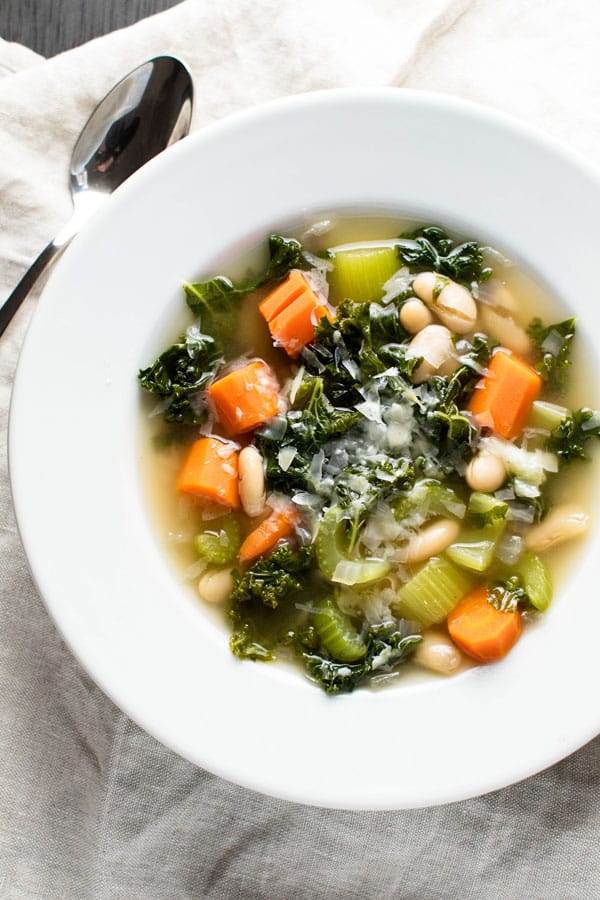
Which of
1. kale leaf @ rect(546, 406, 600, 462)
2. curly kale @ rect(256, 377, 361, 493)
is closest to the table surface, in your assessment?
curly kale @ rect(256, 377, 361, 493)

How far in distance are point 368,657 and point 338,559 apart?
1.07ft

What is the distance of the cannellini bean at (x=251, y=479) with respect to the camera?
113 inches

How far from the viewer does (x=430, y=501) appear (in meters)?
Result: 2.95

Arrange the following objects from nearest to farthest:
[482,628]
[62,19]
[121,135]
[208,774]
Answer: [482,628], [208,774], [121,135], [62,19]

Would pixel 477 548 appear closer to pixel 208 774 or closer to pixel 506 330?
pixel 506 330

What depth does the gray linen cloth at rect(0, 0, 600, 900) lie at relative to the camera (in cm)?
313

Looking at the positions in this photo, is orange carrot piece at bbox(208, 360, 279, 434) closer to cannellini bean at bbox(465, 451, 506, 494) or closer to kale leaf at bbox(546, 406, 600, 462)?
cannellini bean at bbox(465, 451, 506, 494)

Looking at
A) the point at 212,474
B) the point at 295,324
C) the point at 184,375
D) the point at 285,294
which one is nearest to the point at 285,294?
the point at 285,294

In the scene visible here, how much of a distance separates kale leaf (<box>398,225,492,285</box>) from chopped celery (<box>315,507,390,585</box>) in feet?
2.85

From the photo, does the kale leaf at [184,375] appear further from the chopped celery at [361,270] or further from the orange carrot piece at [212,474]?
the chopped celery at [361,270]

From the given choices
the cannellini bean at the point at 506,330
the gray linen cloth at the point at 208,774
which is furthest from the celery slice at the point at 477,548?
the gray linen cloth at the point at 208,774

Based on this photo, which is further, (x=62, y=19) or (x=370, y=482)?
(x=62, y=19)

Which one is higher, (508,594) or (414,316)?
(414,316)

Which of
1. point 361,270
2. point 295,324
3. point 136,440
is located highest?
point 361,270
